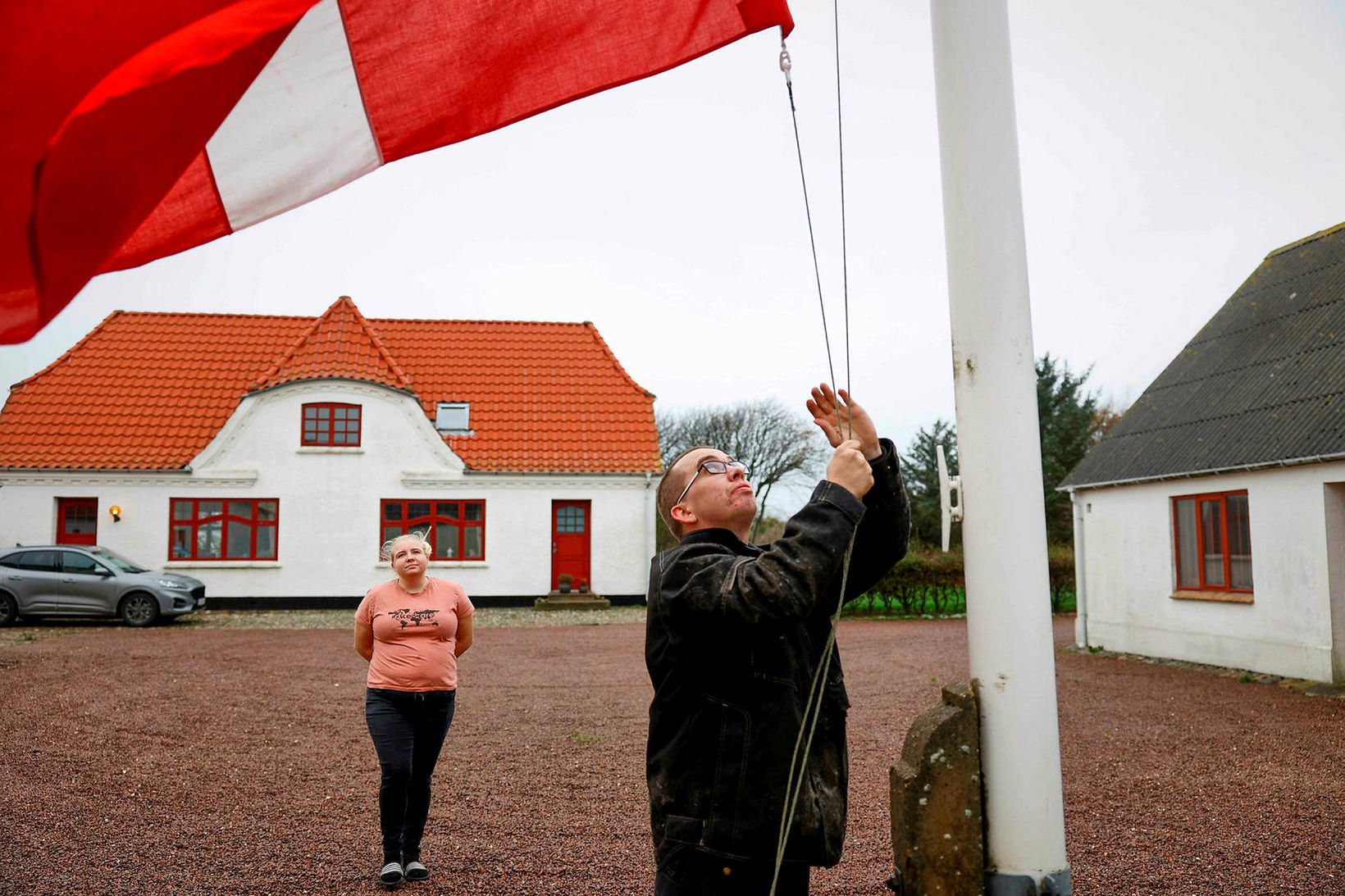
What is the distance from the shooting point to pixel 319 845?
623 cm

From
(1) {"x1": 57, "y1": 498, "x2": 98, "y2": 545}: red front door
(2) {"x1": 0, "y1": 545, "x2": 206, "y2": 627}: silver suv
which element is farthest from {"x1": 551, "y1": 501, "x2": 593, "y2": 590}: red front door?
(1) {"x1": 57, "y1": 498, "x2": 98, "y2": 545}: red front door

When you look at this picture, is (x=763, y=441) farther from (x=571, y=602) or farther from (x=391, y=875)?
(x=391, y=875)

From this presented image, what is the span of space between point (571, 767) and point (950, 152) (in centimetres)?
678

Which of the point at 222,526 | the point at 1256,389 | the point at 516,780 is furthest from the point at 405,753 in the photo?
the point at 222,526

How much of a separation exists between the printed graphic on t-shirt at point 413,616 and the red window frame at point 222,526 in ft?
73.5

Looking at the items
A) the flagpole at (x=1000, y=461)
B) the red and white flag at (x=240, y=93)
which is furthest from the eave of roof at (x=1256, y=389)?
the red and white flag at (x=240, y=93)

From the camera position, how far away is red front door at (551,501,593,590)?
27.7m

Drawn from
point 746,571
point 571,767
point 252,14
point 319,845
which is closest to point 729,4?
point 252,14

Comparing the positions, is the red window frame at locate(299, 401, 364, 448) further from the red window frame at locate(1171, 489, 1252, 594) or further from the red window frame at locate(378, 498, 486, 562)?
the red window frame at locate(1171, 489, 1252, 594)

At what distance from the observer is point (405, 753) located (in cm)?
548

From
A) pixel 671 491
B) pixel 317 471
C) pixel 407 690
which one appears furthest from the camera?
pixel 317 471

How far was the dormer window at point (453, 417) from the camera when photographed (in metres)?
28.8

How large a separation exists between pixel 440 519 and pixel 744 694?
25.7 meters

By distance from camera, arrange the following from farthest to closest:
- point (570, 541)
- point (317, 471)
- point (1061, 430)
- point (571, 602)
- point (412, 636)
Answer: point (1061, 430) < point (570, 541) < point (317, 471) < point (571, 602) < point (412, 636)
